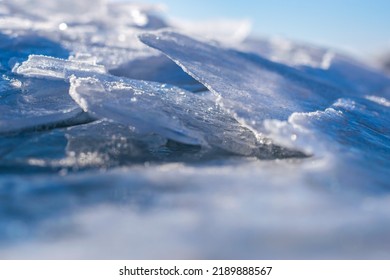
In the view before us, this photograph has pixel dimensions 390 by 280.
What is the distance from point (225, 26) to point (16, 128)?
3772 mm

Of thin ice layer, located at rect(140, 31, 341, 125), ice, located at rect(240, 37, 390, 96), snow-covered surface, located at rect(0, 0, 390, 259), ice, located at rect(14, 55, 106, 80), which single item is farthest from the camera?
ice, located at rect(240, 37, 390, 96)

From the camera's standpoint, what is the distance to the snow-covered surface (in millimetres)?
849

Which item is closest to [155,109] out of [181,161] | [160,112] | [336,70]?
[160,112]

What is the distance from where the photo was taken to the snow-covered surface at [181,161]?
2.79 feet

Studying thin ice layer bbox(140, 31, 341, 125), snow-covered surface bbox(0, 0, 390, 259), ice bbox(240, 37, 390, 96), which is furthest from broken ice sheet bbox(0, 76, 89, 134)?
ice bbox(240, 37, 390, 96)

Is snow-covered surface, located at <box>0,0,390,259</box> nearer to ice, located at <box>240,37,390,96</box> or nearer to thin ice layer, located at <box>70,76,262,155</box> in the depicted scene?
thin ice layer, located at <box>70,76,262,155</box>

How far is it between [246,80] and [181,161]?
73cm

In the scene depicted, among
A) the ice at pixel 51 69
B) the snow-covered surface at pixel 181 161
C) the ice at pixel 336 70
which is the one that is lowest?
the snow-covered surface at pixel 181 161

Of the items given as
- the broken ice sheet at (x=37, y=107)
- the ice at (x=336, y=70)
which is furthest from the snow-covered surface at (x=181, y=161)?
the ice at (x=336, y=70)

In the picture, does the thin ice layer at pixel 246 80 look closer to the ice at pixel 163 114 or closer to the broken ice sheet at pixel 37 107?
the ice at pixel 163 114

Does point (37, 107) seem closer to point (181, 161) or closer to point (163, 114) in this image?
point (163, 114)

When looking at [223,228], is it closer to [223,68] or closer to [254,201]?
[254,201]

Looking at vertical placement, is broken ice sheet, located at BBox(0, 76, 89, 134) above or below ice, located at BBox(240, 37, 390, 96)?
below

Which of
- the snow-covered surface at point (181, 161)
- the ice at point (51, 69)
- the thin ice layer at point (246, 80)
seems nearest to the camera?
the snow-covered surface at point (181, 161)
